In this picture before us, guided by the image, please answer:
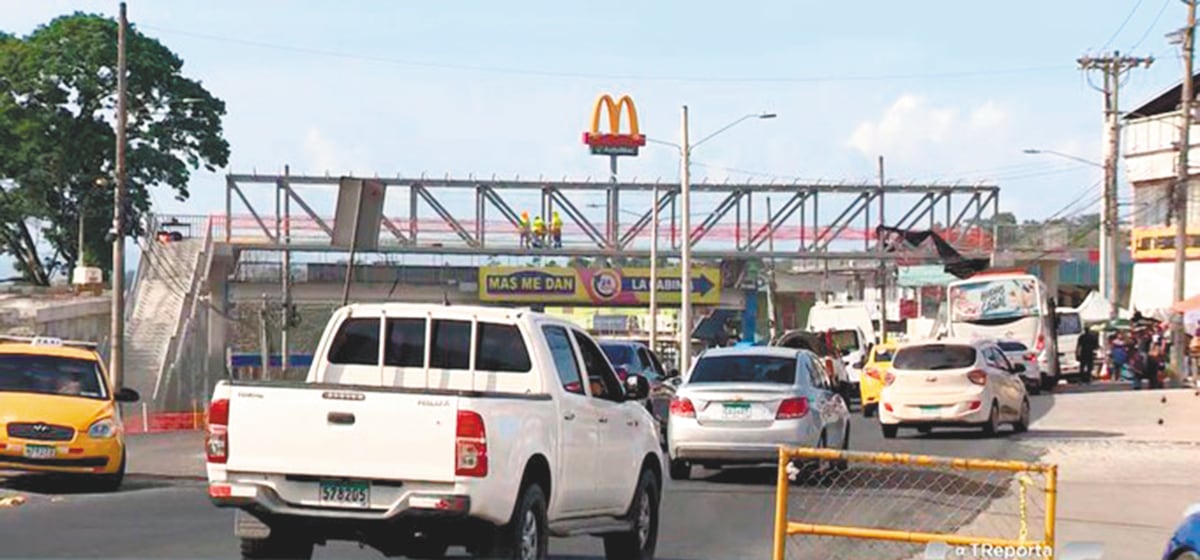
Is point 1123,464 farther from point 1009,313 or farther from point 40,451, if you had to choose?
point 1009,313

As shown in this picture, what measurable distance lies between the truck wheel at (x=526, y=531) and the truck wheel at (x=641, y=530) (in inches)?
69.8

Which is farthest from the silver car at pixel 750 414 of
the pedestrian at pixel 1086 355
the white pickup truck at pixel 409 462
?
the pedestrian at pixel 1086 355

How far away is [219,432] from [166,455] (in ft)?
49.3

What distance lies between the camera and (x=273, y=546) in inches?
460

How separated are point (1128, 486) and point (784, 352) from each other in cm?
442

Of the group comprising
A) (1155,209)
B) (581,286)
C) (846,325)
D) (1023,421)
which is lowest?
(1023,421)

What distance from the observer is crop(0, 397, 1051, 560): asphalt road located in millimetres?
14383

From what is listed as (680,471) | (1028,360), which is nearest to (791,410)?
(680,471)

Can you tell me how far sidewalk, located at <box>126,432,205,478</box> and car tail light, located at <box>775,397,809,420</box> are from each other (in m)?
7.57

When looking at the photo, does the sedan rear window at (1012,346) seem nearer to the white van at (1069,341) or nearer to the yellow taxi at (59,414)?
the white van at (1069,341)

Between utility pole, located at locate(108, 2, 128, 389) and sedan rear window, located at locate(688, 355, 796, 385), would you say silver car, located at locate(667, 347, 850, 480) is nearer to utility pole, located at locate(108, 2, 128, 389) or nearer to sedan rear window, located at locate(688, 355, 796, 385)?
sedan rear window, located at locate(688, 355, 796, 385)

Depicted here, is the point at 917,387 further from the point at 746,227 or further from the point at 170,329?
the point at 746,227

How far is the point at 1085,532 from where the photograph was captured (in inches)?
632

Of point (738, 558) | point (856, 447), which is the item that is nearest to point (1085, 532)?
point (738, 558)
